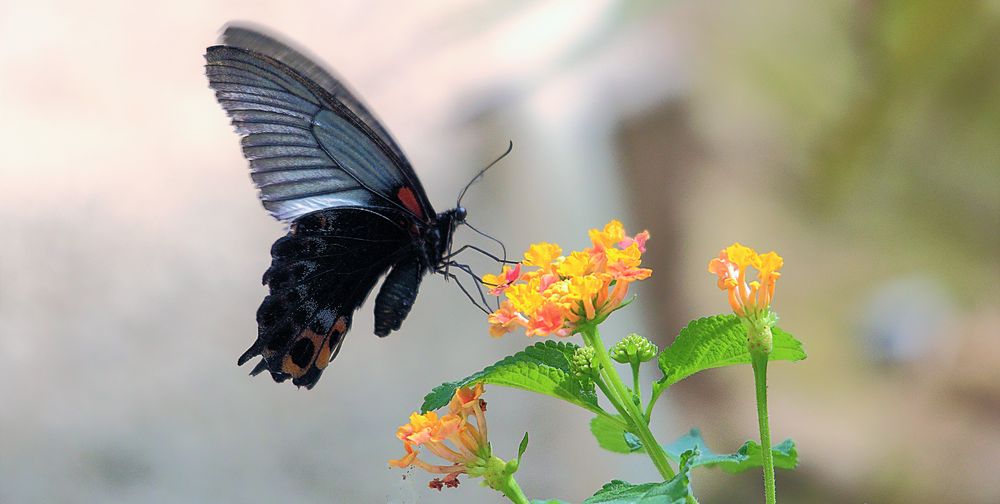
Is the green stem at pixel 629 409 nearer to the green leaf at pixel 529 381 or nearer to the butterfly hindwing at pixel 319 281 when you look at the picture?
the green leaf at pixel 529 381

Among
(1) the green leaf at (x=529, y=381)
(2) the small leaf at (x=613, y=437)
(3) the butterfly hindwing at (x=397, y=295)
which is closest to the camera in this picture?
(1) the green leaf at (x=529, y=381)

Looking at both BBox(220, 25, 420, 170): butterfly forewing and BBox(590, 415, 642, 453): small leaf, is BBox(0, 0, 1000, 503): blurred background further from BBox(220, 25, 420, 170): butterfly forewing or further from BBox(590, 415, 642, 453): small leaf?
BBox(590, 415, 642, 453): small leaf

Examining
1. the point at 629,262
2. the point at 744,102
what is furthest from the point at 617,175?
the point at 629,262

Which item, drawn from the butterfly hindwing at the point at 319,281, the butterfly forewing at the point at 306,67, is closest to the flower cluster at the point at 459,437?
the butterfly hindwing at the point at 319,281

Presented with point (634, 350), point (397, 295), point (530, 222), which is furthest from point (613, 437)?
point (530, 222)

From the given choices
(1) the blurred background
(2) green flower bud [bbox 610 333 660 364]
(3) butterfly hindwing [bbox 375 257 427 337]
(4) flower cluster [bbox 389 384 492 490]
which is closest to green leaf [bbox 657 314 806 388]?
(2) green flower bud [bbox 610 333 660 364]

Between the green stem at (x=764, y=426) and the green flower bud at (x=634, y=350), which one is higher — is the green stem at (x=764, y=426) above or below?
below

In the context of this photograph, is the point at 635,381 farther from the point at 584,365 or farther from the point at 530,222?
the point at 530,222
